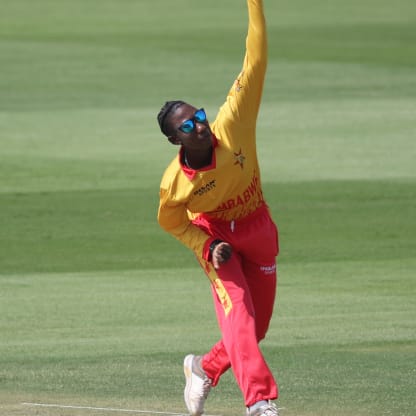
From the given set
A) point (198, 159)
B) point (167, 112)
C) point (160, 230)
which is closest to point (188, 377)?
point (198, 159)

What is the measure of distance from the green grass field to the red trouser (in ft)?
2.30

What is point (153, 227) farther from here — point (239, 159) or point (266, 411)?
point (266, 411)

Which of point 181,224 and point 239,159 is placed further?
point 181,224

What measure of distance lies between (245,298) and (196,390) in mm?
773

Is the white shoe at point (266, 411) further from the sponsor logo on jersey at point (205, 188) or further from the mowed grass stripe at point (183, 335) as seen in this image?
the sponsor logo on jersey at point (205, 188)

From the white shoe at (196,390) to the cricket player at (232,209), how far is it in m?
0.38

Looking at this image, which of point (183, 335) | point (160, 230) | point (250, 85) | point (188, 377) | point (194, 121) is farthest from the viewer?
point (160, 230)

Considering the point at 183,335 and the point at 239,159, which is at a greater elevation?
the point at 239,159

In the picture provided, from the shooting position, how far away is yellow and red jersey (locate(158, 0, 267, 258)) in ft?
28.6

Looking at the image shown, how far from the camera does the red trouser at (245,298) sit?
855 cm

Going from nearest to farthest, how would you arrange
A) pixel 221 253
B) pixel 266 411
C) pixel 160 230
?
1. pixel 266 411
2. pixel 221 253
3. pixel 160 230

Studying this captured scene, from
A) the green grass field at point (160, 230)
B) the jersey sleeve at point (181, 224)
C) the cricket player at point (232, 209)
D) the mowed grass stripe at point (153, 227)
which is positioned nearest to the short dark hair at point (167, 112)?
the cricket player at point (232, 209)

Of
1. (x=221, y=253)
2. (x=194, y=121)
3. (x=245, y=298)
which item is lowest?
(x=245, y=298)

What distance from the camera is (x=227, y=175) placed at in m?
8.72
